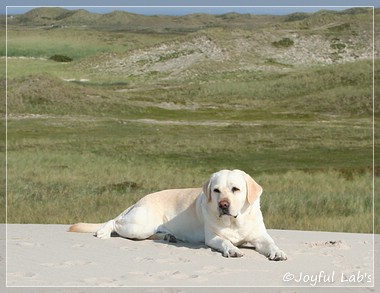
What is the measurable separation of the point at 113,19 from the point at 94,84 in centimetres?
403

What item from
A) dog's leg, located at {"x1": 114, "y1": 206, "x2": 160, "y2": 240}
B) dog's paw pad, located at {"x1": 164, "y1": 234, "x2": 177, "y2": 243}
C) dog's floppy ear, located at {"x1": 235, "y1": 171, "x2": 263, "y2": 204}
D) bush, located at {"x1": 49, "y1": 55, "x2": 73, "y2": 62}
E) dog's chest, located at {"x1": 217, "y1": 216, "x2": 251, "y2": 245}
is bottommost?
bush, located at {"x1": 49, "y1": 55, "x2": 73, "y2": 62}

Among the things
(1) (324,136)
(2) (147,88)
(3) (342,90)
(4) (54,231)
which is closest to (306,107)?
(3) (342,90)

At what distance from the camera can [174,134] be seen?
40969 mm

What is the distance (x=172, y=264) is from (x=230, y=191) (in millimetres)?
746

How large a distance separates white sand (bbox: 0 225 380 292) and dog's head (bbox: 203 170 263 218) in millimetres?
425

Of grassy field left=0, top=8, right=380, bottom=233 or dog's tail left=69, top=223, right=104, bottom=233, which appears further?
grassy field left=0, top=8, right=380, bottom=233

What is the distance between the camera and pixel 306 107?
5150cm

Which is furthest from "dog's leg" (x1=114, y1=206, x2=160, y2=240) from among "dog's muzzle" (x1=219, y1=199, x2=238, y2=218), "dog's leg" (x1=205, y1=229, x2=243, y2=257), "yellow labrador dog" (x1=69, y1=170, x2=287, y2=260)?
"dog's muzzle" (x1=219, y1=199, x2=238, y2=218)

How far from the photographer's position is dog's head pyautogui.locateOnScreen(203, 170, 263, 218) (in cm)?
873

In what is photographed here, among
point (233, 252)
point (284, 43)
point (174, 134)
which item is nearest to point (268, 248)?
point (233, 252)

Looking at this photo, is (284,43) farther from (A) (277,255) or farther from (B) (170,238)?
(A) (277,255)

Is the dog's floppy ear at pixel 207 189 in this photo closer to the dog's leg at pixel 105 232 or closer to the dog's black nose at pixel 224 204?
the dog's black nose at pixel 224 204

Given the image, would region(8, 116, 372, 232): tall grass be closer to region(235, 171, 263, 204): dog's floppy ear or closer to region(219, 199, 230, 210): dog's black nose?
region(235, 171, 263, 204): dog's floppy ear

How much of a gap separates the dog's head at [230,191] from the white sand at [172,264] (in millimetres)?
425
